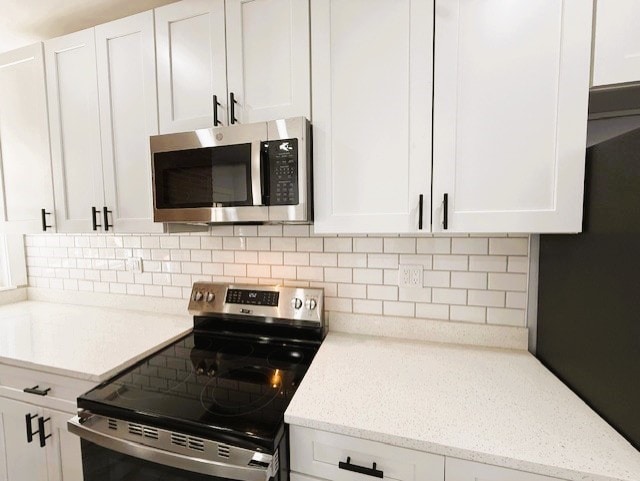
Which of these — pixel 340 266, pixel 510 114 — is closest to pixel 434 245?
pixel 340 266

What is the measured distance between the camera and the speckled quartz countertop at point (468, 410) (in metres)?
0.68

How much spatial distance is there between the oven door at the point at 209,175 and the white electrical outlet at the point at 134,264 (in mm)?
753

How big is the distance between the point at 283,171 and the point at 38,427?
4.83 ft

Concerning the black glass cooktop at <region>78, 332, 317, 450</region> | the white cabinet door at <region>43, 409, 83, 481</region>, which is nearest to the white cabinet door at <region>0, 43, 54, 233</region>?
the white cabinet door at <region>43, 409, 83, 481</region>

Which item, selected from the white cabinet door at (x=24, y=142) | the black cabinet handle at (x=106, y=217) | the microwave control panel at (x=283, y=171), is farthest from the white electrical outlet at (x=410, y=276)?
the white cabinet door at (x=24, y=142)

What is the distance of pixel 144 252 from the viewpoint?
5.95 feet

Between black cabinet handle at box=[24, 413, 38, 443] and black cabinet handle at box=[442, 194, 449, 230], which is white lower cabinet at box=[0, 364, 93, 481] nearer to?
black cabinet handle at box=[24, 413, 38, 443]

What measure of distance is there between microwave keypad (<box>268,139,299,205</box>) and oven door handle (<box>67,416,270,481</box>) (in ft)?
2.73

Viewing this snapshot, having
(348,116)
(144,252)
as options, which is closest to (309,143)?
(348,116)

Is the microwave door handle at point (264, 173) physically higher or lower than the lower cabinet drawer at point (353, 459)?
higher

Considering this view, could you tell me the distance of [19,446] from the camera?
1263 mm

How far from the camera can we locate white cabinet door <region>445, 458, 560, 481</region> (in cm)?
68

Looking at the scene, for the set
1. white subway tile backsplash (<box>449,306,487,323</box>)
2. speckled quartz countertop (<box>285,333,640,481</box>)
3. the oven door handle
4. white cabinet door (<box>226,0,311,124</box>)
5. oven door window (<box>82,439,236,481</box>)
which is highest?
white cabinet door (<box>226,0,311,124</box>)

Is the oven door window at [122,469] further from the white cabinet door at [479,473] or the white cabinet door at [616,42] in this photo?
the white cabinet door at [616,42]
